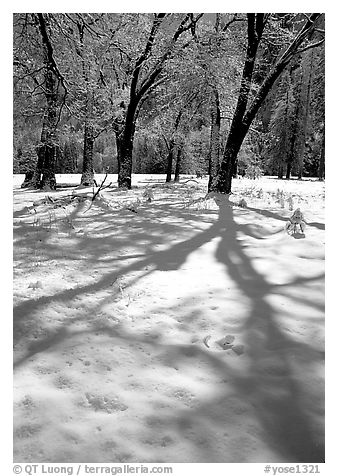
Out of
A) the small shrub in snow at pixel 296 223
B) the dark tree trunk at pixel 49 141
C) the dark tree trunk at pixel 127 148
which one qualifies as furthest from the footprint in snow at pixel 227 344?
the dark tree trunk at pixel 127 148

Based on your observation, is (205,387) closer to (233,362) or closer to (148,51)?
(233,362)

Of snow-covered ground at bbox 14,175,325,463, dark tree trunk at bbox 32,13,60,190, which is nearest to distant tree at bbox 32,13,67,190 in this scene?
dark tree trunk at bbox 32,13,60,190

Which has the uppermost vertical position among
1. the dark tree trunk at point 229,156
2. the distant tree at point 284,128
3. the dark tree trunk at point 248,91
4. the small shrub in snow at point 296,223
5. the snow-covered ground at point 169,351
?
the distant tree at point 284,128

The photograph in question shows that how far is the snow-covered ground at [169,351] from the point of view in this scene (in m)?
1.77

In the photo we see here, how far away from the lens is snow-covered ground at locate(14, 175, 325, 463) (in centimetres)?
177

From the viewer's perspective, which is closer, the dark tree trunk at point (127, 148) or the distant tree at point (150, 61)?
the distant tree at point (150, 61)

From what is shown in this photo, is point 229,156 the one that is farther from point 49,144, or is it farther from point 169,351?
point 169,351

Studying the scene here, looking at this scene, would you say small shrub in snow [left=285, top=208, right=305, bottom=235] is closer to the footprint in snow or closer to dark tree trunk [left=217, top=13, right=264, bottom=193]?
the footprint in snow

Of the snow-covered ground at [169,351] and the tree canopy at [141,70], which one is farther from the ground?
the tree canopy at [141,70]

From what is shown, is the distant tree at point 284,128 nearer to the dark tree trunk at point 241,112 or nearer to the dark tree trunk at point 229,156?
the dark tree trunk at point 241,112

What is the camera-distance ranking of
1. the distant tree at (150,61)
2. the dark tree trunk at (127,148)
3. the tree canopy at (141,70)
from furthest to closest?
the dark tree trunk at (127,148) < the distant tree at (150,61) < the tree canopy at (141,70)

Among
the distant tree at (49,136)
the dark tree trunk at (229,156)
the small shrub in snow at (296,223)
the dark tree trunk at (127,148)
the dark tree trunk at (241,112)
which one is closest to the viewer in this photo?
the small shrub in snow at (296,223)
